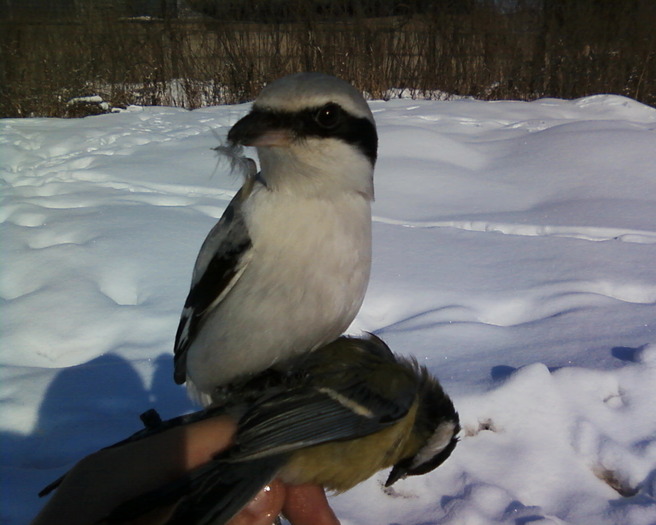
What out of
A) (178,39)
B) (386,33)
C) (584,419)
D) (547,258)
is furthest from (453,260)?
(178,39)

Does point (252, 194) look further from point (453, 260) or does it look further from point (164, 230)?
point (164, 230)

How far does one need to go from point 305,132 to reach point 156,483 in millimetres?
781

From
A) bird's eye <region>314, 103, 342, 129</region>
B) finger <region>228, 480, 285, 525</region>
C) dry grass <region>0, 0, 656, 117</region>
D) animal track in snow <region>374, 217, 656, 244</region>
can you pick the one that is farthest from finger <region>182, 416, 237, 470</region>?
dry grass <region>0, 0, 656, 117</region>

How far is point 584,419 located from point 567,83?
7.87 metres

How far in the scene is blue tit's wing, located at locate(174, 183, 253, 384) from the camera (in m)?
1.20

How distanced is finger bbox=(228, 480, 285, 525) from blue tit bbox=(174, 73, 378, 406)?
10.0 inches

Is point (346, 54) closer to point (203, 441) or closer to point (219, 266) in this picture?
point (219, 266)

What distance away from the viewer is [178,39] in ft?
28.3

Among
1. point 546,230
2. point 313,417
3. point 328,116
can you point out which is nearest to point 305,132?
point 328,116

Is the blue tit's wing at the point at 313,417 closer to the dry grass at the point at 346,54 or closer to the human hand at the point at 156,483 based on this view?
the human hand at the point at 156,483

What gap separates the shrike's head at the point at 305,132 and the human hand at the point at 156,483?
0.55 m

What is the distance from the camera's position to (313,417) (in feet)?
3.70

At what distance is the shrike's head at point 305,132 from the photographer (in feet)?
3.67

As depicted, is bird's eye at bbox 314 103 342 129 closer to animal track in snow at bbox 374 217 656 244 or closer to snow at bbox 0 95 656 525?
snow at bbox 0 95 656 525
